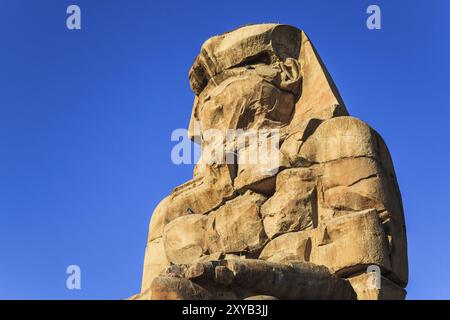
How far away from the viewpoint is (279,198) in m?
11.2

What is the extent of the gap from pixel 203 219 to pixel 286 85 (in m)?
2.44

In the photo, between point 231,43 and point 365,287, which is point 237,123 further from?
point 365,287

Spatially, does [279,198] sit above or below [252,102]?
below

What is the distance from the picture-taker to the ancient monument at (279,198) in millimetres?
9305

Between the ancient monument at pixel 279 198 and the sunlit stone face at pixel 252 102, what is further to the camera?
the sunlit stone face at pixel 252 102

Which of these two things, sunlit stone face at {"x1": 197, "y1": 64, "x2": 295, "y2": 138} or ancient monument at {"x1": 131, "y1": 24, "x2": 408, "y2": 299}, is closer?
ancient monument at {"x1": 131, "y1": 24, "x2": 408, "y2": 299}

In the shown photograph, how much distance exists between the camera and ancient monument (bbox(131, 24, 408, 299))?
9.30 meters

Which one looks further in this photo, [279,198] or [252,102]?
[252,102]

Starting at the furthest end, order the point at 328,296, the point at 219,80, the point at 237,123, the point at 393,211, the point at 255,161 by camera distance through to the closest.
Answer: the point at 219,80, the point at 237,123, the point at 255,161, the point at 393,211, the point at 328,296
